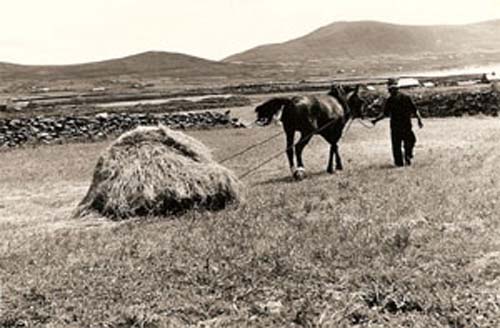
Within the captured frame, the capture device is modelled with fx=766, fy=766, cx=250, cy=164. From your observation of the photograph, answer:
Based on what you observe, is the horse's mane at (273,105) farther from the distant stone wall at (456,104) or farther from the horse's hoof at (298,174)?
the distant stone wall at (456,104)

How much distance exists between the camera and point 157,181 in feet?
47.2

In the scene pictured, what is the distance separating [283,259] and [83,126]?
103 feet

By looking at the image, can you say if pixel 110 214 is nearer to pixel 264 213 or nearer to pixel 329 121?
Result: pixel 264 213

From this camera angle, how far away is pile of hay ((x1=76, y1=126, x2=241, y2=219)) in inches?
560

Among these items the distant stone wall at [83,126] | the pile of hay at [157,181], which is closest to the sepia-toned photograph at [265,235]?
the pile of hay at [157,181]

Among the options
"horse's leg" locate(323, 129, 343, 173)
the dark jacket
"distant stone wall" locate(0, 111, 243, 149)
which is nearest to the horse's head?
"horse's leg" locate(323, 129, 343, 173)

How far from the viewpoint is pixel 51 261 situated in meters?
10.8

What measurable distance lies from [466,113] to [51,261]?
31.5m

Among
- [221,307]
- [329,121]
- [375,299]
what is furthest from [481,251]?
[329,121]

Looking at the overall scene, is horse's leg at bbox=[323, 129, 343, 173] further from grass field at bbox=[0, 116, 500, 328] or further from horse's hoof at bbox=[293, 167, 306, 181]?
grass field at bbox=[0, 116, 500, 328]

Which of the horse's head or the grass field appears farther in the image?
the horse's head

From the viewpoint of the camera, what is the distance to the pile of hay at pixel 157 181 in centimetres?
1423

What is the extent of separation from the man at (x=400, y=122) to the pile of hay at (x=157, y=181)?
616cm

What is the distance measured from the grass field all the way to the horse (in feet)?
4.51
